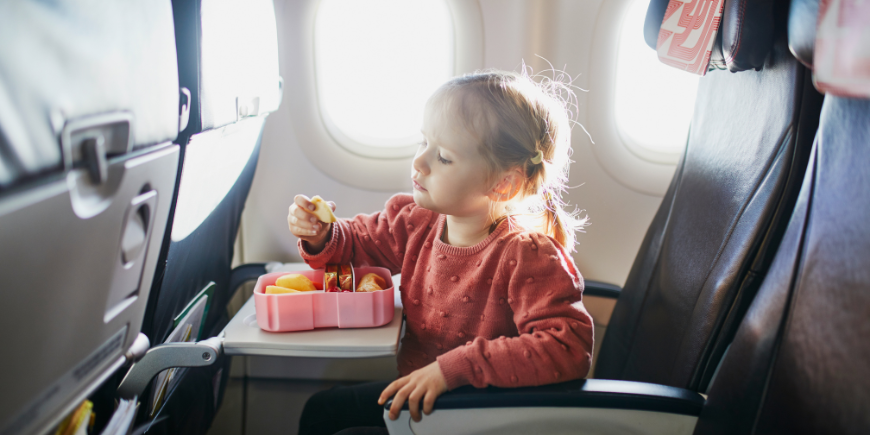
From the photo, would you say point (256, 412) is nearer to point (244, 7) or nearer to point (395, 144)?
point (395, 144)

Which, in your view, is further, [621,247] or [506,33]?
[621,247]

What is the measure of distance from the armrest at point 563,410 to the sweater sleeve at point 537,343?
22 mm

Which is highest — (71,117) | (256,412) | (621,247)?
(71,117)

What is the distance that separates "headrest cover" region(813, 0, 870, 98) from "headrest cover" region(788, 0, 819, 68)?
49 millimetres

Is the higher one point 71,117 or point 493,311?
point 71,117

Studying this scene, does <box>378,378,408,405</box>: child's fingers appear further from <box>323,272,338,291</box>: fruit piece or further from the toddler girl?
<box>323,272,338,291</box>: fruit piece

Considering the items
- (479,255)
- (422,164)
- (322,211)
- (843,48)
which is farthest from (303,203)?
(843,48)

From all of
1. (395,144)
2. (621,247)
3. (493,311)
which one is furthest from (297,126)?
(621,247)

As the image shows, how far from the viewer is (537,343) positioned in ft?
3.41

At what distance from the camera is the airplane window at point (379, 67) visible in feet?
6.05

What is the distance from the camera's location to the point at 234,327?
1.17 metres

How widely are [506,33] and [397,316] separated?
1.04 m

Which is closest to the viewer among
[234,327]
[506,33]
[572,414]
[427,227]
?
[572,414]

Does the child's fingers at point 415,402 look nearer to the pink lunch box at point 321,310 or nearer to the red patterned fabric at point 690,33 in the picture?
the pink lunch box at point 321,310
